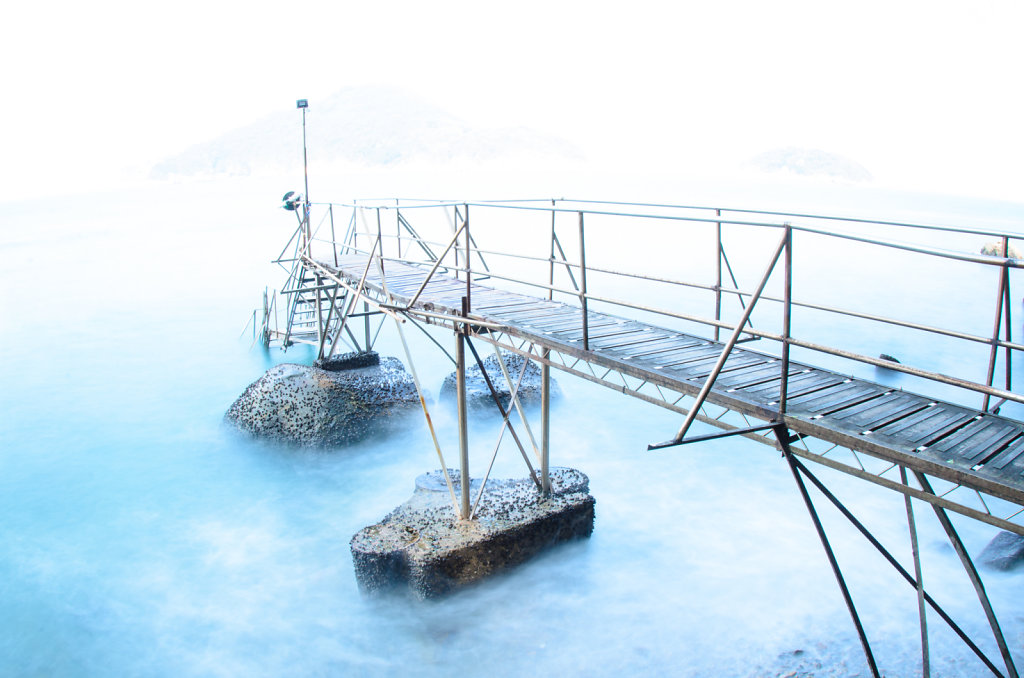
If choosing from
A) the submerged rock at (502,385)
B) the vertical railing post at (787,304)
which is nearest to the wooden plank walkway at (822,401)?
the vertical railing post at (787,304)

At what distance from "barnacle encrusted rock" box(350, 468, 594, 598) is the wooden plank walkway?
282 cm

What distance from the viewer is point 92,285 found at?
35344mm

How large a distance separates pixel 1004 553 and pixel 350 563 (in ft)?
31.9

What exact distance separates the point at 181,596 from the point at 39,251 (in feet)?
155

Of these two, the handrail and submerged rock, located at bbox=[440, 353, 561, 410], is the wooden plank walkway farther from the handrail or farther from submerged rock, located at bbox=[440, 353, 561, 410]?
submerged rock, located at bbox=[440, 353, 561, 410]

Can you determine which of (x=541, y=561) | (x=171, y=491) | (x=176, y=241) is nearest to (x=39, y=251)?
(x=176, y=241)

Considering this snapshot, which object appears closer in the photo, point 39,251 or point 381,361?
point 381,361

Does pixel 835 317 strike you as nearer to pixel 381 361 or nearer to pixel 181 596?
pixel 381 361

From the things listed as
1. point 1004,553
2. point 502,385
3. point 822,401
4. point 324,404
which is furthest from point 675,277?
point 822,401

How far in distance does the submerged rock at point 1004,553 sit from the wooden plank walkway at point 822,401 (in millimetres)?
6889

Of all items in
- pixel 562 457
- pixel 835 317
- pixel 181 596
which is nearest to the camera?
pixel 181 596

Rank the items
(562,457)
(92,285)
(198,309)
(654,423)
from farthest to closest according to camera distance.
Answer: (92,285) < (198,309) < (654,423) < (562,457)

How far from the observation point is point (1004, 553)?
396 inches

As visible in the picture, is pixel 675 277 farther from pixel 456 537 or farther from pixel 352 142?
pixel 352 142
